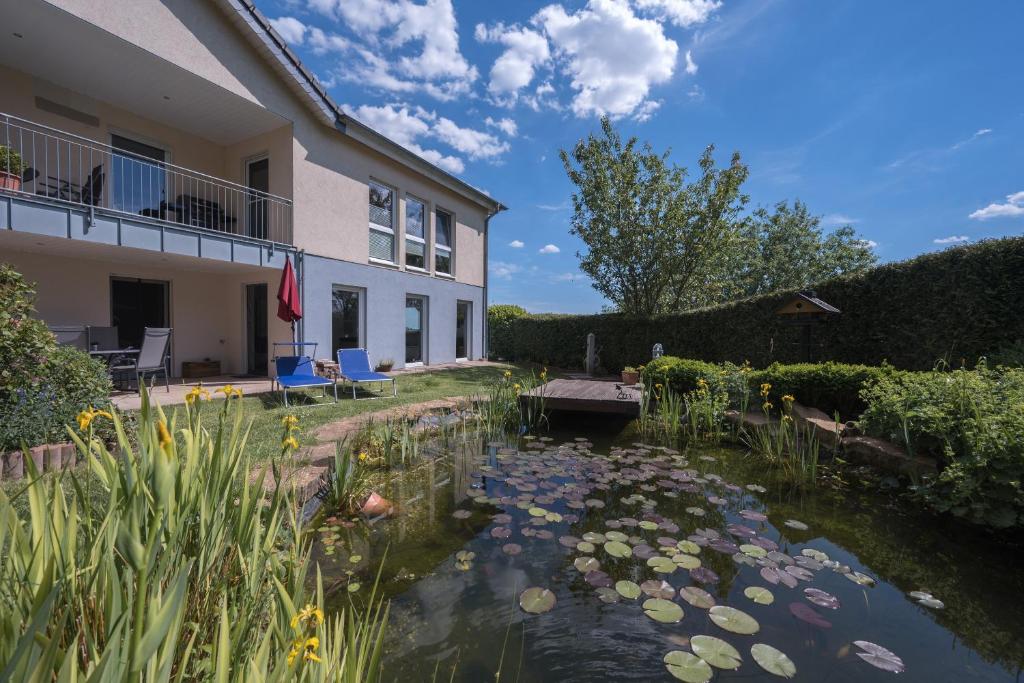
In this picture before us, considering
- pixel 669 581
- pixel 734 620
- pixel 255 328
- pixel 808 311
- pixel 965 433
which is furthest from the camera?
pixel 255 328

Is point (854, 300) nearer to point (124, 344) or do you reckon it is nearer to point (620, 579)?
point (620, 579)

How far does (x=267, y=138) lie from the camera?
28.2ft

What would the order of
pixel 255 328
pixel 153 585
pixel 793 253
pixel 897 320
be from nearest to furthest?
pixel 153 585 → pixel 897 320 → pixel 255 328 → pixel 793 253

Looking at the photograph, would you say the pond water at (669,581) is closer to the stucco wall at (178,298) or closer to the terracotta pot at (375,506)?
the terracotta pot at (375,506)

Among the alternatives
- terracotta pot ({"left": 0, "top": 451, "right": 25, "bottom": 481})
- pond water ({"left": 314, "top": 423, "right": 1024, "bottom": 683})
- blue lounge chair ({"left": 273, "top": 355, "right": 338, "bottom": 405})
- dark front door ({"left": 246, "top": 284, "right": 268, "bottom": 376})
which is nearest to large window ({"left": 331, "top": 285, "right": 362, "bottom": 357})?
dark front door ({"left": 246, "top": 284, "right": 268, "bottom": 376})

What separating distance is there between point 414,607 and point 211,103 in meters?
9.27

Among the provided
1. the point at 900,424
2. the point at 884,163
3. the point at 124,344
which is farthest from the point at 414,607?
the point at 884,163

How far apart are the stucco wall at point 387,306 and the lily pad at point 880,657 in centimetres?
860

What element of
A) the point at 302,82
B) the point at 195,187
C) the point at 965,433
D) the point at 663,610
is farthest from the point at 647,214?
the point at 663,610

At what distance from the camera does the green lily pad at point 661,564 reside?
231cm

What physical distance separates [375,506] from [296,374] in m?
4.24

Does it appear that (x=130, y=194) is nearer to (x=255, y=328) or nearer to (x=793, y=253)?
(x=255, y=328)

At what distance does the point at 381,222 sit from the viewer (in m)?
10.3

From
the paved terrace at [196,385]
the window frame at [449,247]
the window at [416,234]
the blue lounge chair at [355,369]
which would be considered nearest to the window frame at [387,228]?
the window at [416,234]
